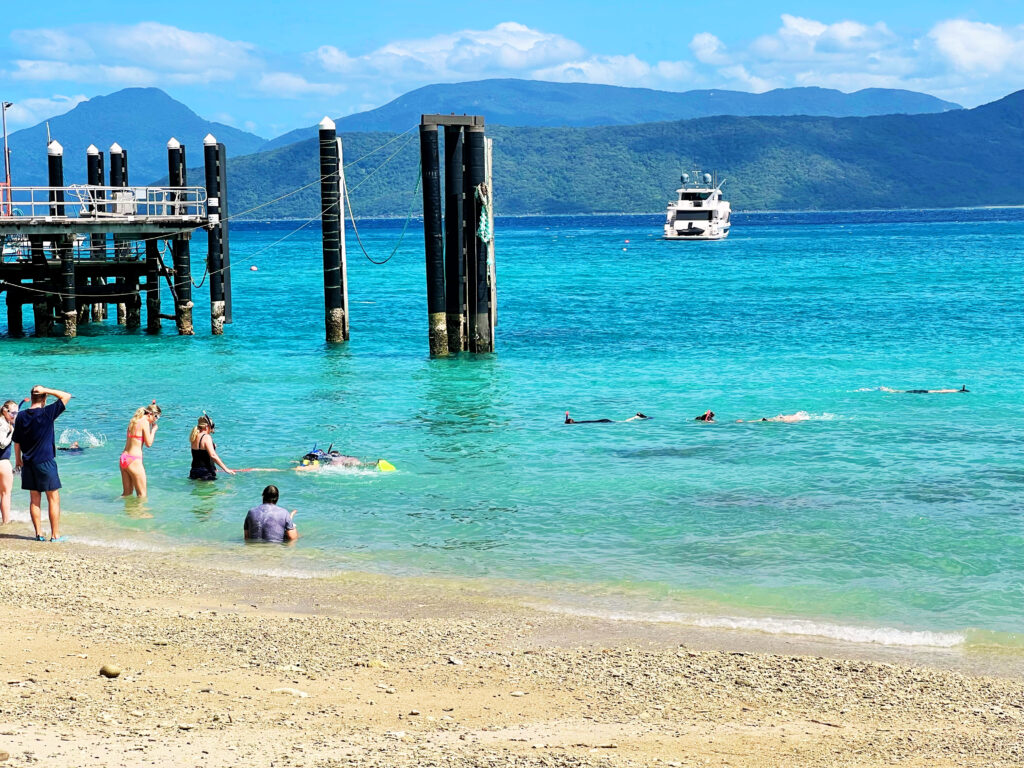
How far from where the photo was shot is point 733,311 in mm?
44688

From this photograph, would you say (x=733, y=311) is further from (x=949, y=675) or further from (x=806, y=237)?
(x=806, y=237)

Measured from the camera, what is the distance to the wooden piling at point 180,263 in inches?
1254

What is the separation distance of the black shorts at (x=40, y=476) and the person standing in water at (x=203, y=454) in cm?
300

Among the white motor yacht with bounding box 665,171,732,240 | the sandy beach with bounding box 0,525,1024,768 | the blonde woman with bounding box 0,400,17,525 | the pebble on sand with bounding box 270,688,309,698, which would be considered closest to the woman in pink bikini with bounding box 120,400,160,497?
the blonde woman with bounding box 0,400,17,525

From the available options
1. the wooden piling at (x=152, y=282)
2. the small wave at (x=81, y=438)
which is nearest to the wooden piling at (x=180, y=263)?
the wooden piling at (x=152, y=282)

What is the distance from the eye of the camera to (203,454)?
1530 centimetres

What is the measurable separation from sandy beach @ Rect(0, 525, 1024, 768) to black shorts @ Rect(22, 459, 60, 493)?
1.33m

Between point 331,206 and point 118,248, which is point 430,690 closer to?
point 331,206

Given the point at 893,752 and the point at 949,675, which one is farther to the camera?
the point at 949,675

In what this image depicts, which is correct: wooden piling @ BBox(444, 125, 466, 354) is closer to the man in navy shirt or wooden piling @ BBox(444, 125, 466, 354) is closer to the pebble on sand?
the man in navy shirt

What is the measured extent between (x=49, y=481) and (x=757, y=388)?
51.7ft

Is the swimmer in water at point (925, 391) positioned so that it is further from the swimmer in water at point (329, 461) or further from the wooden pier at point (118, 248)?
the wooden pier at point (118, 248)

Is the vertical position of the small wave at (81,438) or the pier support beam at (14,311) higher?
the pier support beam at (14,311)

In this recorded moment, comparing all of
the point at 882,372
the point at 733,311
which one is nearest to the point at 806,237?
the point at 733,311
